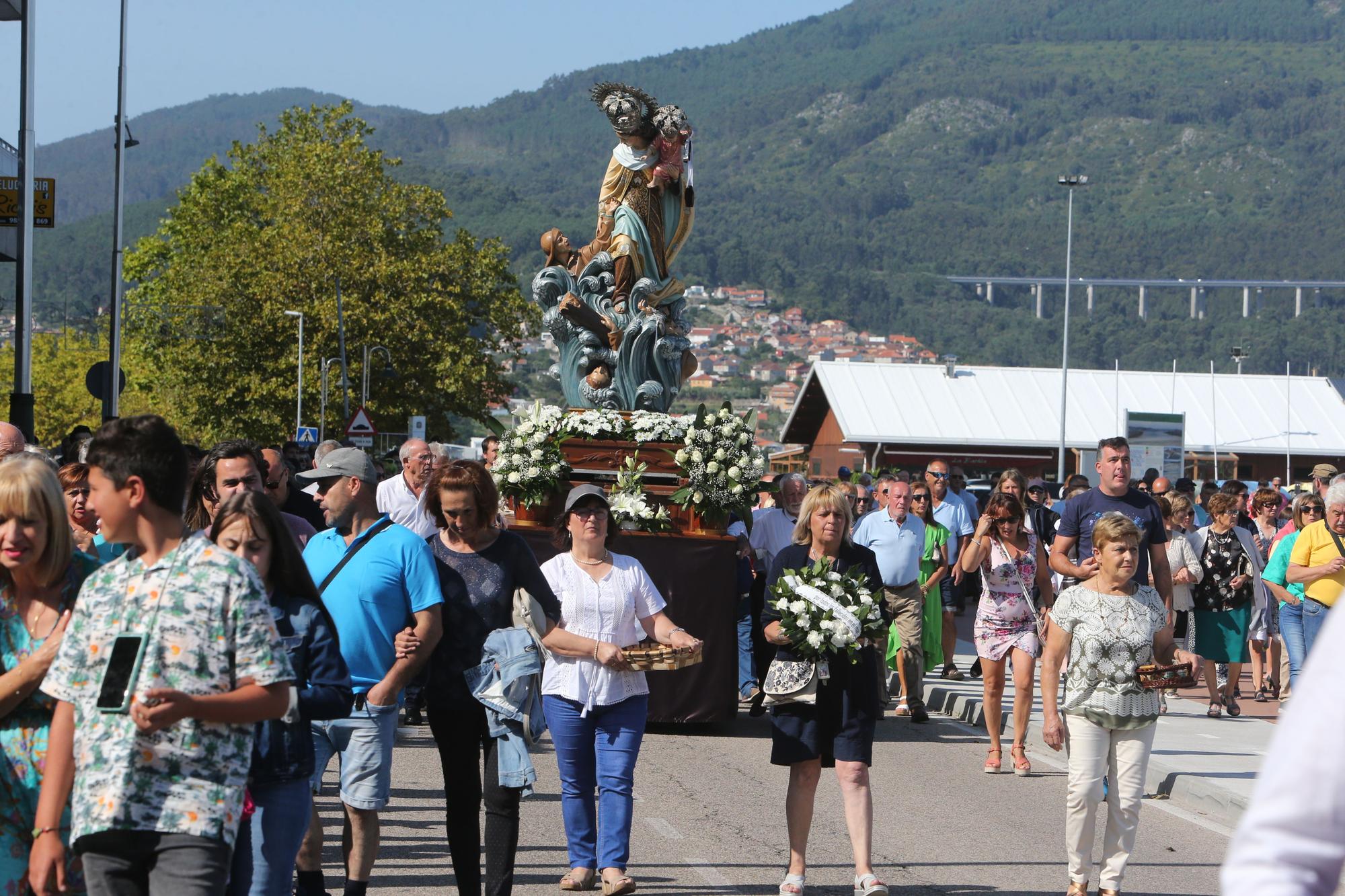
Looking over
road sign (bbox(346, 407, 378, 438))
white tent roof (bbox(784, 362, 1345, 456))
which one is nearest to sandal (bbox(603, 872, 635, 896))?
road sign (bbox(346, 407, 378, 438))

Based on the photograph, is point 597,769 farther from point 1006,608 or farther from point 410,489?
point 1006,608

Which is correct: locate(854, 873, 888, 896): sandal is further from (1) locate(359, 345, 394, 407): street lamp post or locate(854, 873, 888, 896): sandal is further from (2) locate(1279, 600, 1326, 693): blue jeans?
(1) locate(359, 345, 394, 407): street lamp post

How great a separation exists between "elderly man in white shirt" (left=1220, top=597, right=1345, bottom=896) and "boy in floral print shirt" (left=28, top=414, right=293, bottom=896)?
2.80 metres

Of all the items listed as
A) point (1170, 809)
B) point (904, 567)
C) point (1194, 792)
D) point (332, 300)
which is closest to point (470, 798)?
point (1170, 809)

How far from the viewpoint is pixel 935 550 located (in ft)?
47.9

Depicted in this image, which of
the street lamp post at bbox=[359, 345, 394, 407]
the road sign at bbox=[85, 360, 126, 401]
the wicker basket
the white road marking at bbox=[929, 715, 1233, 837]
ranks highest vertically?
the street lamp post at bbox=[359, 345, 394, 407]

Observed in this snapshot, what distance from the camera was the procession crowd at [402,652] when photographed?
414cm

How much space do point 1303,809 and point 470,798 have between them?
532 cm

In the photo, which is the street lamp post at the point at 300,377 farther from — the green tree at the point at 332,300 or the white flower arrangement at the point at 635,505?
the white flower arrangement at the point at 635,505

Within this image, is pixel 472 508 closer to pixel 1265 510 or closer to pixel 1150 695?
pixel 1150 695

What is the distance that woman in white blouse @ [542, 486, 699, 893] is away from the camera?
7438 mm

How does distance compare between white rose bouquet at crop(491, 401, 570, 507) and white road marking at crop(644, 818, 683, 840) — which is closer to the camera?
white road marking at crop(644, 818, 683, 840)

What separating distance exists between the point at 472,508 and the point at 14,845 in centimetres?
262

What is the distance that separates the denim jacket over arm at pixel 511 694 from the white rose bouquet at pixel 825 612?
126 cm
